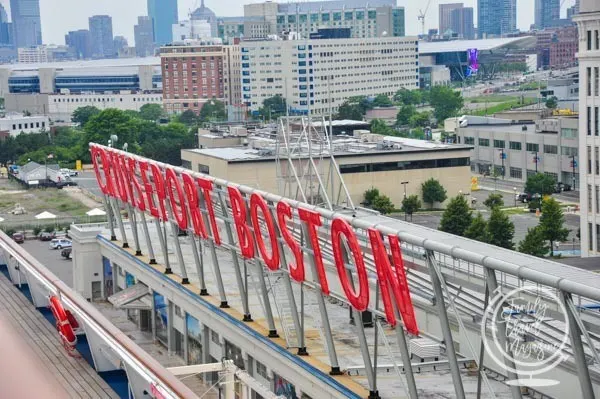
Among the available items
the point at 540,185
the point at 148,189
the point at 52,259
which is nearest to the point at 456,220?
the point at 540,185

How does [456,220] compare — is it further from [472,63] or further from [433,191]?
[472,63]

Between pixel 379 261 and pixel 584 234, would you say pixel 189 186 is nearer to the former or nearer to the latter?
pixel 379 261

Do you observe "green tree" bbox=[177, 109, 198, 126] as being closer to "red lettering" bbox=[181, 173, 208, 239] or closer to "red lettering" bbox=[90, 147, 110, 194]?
"red lettering" bbox=[90, 147, 110, 194]

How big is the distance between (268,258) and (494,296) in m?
6.18

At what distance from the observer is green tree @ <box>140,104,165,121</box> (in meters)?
101

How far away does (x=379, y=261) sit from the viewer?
14094 mm

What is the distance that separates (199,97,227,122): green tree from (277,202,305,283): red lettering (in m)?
77.0

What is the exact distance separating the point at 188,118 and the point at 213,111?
6.61ft

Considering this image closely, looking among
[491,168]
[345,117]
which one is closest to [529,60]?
[345,117]

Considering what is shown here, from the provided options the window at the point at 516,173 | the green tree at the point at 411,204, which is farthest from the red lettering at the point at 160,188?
the window at the point at 516,173

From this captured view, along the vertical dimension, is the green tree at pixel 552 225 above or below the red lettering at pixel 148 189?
below

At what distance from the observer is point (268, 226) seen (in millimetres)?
17547

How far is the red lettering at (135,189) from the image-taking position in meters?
25.5

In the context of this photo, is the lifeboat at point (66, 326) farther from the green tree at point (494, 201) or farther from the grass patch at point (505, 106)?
the grass patch at point (505, 106)
